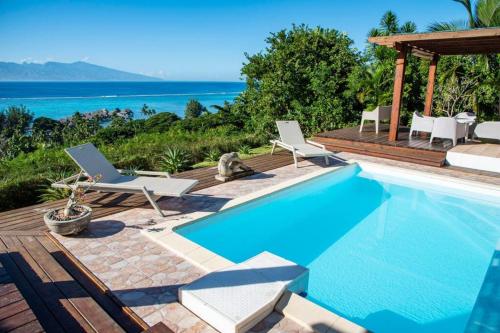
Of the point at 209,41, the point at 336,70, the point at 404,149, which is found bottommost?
the point at 404,149

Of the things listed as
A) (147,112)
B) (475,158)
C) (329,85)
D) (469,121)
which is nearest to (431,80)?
(469,121)

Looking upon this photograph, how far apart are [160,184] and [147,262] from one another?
1.89 meters

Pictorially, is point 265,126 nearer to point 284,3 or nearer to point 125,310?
point 125,310

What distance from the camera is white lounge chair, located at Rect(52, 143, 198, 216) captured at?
5141mm

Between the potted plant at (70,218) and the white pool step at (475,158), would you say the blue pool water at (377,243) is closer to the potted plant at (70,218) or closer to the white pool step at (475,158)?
the potted plant at (70,218)

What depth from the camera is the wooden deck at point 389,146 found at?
8633 millimetres

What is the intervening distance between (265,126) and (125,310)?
11.9 meters

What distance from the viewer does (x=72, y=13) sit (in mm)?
87125

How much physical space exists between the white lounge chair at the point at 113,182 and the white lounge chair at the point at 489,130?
8392 millimetres

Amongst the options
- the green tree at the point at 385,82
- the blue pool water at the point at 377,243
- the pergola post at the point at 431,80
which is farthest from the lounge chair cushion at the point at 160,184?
the green tree at the point at 385,82

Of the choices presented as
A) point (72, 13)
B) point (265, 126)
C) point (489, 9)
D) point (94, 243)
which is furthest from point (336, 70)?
point (72, 13)

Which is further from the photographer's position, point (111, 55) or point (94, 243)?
point (111, 55)

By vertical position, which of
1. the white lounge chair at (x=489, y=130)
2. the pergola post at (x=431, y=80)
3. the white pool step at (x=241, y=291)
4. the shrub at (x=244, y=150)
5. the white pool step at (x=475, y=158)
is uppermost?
the pergola post at (x=431, y=80)

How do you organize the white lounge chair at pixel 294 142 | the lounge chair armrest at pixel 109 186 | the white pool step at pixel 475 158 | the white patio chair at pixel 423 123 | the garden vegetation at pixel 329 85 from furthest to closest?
the garden vegetation at pixel 329 85 → the white patio chair at pixel 423 123 → the white lounge chair at pixel 294 142 → the white pool step at pixel 475 158 → the lounge chair armrest at pixel 109 186
